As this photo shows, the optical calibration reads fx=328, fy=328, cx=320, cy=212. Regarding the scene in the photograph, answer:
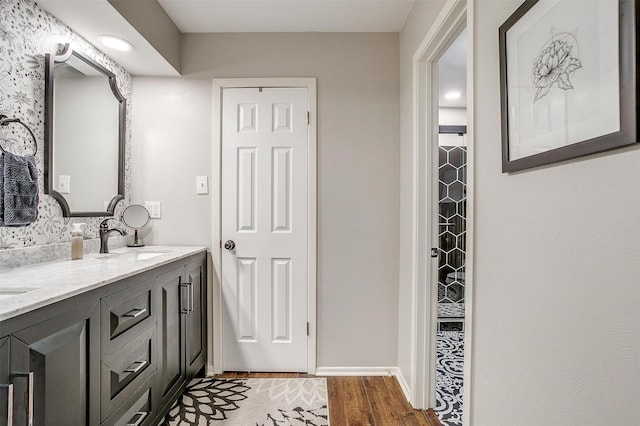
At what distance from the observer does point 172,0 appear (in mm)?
1922

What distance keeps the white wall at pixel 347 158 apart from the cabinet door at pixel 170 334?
0.61 metres

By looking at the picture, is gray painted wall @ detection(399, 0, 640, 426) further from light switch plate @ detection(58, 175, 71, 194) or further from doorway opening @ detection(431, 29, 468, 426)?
doorway opening @ detection(431, 29, 468, 426)

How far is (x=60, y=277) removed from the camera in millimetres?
1224

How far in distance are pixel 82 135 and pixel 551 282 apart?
227 centimetres

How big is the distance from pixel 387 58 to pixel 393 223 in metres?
1.15

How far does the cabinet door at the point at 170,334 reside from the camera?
5.45 feet

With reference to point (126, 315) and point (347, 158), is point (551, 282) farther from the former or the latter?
point (347, 158)

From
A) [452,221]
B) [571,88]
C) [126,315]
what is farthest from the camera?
[452,221]

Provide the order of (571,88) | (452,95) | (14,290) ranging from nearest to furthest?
(571,88) < (14,290) < (452,95)

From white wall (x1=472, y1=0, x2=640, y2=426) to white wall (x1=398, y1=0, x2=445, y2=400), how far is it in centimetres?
82

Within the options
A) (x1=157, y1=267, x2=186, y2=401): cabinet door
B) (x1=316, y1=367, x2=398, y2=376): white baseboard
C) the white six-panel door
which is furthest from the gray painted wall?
(x1=157, y1=267, x2=186, y2=401): cabinet door

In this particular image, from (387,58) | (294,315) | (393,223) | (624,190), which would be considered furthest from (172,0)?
(624,190)

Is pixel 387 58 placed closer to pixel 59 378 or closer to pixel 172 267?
pixel 172 267

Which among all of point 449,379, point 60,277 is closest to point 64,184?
point 60,277
